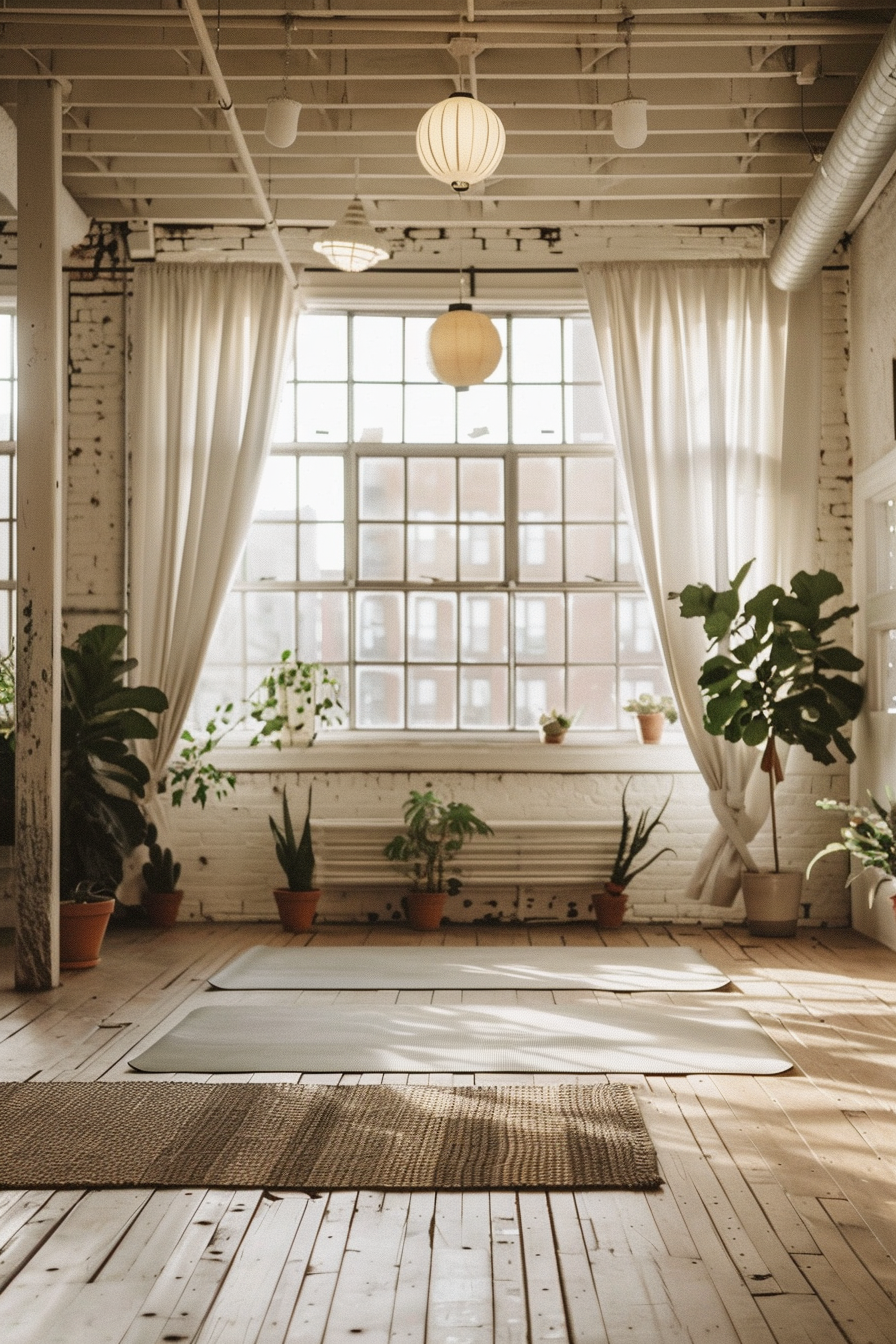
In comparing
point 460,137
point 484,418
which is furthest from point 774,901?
point 460,137

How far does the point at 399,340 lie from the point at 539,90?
75.0 inches

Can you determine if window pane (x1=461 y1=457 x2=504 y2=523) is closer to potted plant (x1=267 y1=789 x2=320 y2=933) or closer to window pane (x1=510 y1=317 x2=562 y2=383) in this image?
window pane (x1=510 y1=317 x2=562 y2=383)

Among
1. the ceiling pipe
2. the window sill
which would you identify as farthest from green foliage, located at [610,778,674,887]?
the ceiling pipe

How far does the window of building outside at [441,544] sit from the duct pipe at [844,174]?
141 centimetres

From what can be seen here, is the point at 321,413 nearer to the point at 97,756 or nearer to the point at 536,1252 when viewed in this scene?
the point at 97,756

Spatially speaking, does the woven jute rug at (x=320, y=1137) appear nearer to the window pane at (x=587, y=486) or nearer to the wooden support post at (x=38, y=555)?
the wooden support post at (x=38, y=555)

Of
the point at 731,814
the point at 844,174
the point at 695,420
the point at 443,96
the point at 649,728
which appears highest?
the point at 443,96

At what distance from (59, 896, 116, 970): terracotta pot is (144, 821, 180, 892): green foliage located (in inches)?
41.6

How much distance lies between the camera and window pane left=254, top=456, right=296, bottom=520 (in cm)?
772

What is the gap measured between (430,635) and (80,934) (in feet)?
8.94

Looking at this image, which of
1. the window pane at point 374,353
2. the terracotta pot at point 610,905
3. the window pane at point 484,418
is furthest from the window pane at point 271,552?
the terracotta pot at point 610,905

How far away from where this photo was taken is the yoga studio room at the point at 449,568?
4.72 metres

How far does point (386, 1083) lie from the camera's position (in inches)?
156

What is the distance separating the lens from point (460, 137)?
4.53 meters
